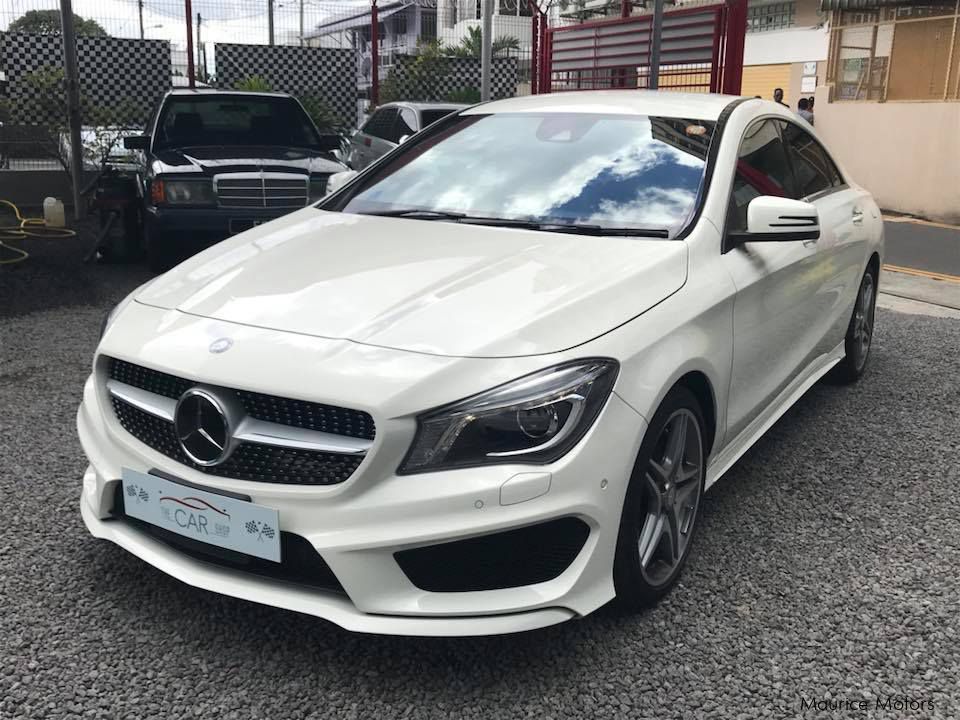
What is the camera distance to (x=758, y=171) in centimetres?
374

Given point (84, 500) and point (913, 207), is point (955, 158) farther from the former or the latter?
point (84, 500)

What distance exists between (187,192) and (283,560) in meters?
5.36

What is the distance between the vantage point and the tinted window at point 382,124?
11.3 metres

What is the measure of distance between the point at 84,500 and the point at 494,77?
514 inches

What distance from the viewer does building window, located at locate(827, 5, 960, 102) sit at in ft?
44.1

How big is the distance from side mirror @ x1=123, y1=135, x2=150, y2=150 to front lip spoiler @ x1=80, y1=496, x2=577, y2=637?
6027 millimetres

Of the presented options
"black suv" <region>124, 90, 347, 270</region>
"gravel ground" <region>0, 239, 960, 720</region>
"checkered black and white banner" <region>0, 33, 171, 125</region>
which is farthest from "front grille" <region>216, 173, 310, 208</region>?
"checkered black and white banner" <region>0, 33, 171, 125</region>

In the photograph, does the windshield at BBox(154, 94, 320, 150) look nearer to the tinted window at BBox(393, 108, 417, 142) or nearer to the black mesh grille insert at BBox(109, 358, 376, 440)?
the tinted window at BBox(393, 108, 417, 142)

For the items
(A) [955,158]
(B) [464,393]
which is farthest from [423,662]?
(A) [955,158]

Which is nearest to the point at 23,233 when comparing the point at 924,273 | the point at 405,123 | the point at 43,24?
the point at 405,123

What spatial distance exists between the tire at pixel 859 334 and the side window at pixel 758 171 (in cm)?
123

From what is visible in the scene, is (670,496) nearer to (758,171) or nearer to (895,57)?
(758,171)

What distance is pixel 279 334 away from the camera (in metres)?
2.52

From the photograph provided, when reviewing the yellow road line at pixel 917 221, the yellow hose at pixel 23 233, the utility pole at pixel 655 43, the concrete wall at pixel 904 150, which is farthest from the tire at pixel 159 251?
the yellow road line at pixel 917 221
